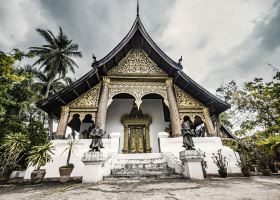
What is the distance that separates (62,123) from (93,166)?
167 inches

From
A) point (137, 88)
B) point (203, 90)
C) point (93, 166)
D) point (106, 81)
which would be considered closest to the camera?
point (93, 166)

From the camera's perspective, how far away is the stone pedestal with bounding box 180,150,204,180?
5.08 metres

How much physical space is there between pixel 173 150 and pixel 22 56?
25.8 ft

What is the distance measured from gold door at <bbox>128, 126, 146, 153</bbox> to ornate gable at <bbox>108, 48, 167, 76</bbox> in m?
3.66

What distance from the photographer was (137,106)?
32.5ft

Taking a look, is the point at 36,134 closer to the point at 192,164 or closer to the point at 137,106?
the point at 137,106

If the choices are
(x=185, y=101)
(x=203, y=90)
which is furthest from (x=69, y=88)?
(x=203, y=90)

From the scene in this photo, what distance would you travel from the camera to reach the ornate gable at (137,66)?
991 cm

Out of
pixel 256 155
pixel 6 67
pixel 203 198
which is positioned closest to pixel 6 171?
pixel 6 67

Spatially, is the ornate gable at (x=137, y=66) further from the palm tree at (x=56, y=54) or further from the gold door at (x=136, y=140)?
the palm tree at (x=56, y=54)

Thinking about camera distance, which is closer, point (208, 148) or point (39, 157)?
point (39, 157)

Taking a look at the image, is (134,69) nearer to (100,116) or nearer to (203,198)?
(100,116)

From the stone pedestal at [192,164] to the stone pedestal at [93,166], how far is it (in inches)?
104

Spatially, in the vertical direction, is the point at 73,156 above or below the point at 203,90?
below
